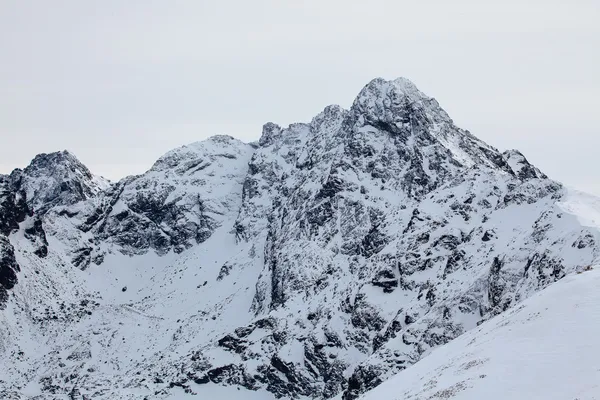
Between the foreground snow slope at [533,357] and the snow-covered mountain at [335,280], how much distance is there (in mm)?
23921

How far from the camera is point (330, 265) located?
147 meters

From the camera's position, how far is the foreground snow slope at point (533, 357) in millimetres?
37125

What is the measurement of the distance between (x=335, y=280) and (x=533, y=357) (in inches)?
3914

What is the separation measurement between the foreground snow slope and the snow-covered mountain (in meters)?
23.9

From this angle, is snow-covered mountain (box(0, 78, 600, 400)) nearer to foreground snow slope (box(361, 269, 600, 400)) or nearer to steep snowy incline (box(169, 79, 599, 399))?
steep snowy incline (box(169, 79, 599, 399))

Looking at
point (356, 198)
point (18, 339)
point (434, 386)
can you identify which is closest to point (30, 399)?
point (18, 339)

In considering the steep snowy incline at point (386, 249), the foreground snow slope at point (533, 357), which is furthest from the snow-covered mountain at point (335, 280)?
the foreground snow slope at point (533, 357)

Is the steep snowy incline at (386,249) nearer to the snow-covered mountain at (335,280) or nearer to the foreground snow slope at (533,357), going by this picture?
the snow-covered mountain at (335,280)

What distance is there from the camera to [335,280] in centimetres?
14025

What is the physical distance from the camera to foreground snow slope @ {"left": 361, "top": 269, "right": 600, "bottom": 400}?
122ft

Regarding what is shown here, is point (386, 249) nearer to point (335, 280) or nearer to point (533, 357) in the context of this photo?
point (335, 280)

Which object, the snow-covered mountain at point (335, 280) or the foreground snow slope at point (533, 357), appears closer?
the foreground snow slope at point (533, 357)

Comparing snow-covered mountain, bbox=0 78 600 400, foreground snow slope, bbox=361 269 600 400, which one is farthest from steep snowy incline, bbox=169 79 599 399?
foreground snow slope, bbox=361 269 600 400

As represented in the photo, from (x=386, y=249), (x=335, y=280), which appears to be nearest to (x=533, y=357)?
(x=386, y=249)
